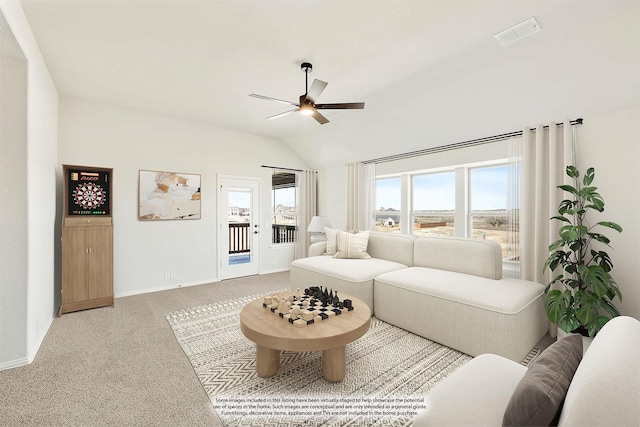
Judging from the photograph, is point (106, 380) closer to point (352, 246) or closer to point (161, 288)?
point (161, 288)

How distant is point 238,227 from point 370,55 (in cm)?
379

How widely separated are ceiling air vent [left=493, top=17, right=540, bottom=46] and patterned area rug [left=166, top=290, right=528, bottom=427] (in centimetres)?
266

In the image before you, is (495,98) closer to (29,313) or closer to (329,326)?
(329,326)

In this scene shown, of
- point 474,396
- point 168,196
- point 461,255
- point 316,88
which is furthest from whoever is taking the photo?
point 168,196

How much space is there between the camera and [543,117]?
118 inches

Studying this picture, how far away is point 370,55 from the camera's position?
8.89 ft

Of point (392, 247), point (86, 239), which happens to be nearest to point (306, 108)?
point (392, 247)

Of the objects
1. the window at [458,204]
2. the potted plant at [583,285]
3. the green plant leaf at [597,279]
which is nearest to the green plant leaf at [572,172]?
the potted plant at [583,285]

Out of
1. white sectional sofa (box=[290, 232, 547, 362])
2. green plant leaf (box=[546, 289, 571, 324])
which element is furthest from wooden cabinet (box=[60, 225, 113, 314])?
green plant leaf (box=[546, 289, 571, 324])

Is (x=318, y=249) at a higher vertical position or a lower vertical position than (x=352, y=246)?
lower

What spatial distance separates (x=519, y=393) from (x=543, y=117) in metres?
3.01

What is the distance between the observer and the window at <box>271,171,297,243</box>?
605 centimetres

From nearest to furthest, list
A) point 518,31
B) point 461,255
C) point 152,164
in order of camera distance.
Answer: point 518,31 < point 461,255 < point 152,164

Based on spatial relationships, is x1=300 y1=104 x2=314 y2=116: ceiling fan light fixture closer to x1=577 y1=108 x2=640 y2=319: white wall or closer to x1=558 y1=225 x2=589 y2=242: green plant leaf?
x1=558 y1=225 x2=589 y2=242: green plant leaf
